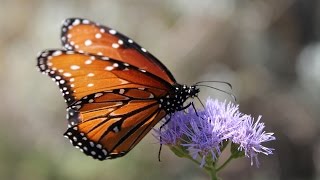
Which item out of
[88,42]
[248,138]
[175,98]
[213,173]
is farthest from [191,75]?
[213,173]

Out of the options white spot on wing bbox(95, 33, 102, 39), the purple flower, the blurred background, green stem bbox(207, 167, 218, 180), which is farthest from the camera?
the blurred background

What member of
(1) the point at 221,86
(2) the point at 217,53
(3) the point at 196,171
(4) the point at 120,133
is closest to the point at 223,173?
(3) the point at 196,171

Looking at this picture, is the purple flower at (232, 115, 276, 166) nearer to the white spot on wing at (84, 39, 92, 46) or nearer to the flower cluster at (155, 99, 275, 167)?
the flower cluster at (155, 99, 275, 167)

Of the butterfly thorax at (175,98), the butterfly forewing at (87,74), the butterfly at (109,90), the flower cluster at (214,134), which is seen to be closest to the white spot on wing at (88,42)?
the butterfly at (109,90)

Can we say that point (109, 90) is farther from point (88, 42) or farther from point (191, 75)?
point (191, 75)

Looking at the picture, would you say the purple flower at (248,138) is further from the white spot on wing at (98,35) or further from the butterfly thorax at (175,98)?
the white spot on wing at (98,35)

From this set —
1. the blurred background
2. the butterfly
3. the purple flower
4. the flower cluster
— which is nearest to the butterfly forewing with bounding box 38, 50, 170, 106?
the butterfly
